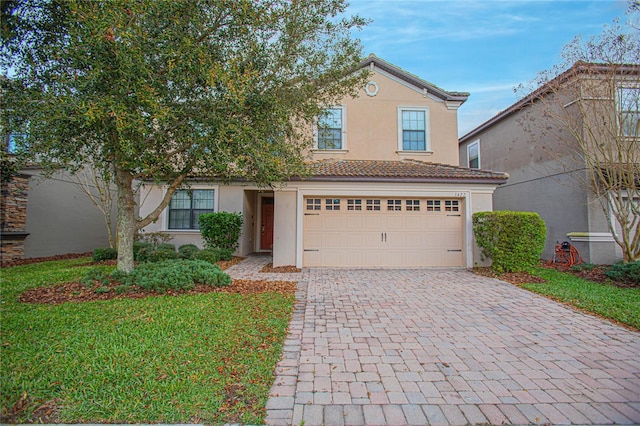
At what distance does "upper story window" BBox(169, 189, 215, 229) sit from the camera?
12.2m

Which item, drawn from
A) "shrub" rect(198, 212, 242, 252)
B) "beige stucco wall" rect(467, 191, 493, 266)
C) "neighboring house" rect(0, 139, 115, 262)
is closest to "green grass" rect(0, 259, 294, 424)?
"shrub" rect(198, 212, 242, 252)

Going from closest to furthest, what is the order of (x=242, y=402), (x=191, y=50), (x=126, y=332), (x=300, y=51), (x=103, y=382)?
(x=242, y=402) < (x=103, y=382) < (x=126, y=332) < (x=191, y=50) < (x=300, y=51)

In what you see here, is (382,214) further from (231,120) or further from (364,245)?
(231,120)

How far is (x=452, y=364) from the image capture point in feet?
11.6

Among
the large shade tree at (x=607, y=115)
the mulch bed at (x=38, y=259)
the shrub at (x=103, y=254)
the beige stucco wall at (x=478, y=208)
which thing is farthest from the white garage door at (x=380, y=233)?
the mulch bed at (x=38, y=259)

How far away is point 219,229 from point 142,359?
810cm

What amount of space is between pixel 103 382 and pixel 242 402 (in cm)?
145

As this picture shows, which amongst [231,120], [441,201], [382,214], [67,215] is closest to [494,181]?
[441,201]

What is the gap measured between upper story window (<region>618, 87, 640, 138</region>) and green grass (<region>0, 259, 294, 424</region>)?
11472 mm

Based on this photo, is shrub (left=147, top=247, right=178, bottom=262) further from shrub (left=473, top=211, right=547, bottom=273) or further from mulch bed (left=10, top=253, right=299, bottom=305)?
shrub (left=473, top=211, right=547, bottom=273)

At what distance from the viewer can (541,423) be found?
100 inches

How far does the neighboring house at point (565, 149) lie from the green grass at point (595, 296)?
117 inches

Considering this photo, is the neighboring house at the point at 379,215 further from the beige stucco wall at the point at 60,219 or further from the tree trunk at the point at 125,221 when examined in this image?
the beige stucco wall at the point at 60,219

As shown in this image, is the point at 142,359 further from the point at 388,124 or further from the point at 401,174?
the point at 388,124
